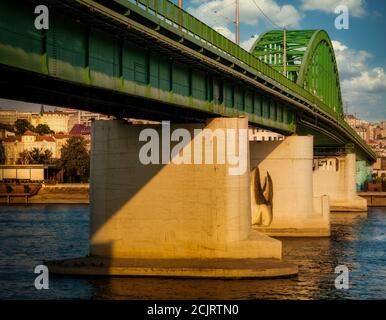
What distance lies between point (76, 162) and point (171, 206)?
130 meters

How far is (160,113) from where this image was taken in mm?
44969

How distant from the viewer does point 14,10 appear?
84.3ft

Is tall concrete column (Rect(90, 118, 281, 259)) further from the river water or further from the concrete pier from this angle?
the river water

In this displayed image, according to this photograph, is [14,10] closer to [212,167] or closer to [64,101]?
[64,101]

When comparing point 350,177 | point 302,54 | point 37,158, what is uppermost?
point 302,54

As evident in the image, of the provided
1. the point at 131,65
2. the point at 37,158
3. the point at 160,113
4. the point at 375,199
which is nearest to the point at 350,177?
the point at 375,199

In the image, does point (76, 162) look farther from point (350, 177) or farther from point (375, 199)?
point (350, 177)

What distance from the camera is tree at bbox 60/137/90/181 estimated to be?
174000 mm

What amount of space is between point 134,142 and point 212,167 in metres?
4.98

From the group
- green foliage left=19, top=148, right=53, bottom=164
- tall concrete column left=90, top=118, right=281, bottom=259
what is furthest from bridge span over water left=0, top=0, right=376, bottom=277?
green foliage left=19, top=148, right=53, bottom=164

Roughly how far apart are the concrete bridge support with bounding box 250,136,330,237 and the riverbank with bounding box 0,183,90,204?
6636 cm

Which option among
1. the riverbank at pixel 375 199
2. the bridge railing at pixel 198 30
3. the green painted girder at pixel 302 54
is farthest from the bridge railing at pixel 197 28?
the riverbank at pixel 375 199
